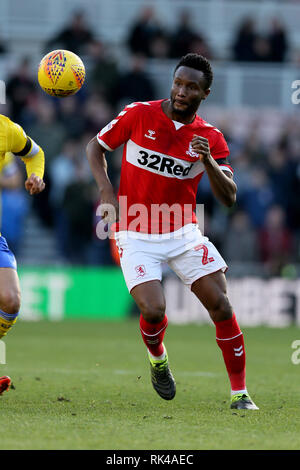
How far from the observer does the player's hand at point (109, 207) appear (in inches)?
270

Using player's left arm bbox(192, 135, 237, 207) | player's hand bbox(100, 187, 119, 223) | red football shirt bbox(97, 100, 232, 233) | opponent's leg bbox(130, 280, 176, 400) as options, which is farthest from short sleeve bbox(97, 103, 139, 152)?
opponent's leg bbox(130, 280, 176, 400)

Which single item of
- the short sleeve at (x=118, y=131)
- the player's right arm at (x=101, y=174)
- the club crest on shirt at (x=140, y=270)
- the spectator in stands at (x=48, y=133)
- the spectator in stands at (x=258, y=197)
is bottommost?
the spectator in stands at (x=258, y=197)

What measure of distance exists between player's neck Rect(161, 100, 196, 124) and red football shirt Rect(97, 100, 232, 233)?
0.03m

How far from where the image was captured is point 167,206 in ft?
24.3

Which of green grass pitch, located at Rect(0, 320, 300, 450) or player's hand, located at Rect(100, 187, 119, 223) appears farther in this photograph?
player's hand, located at Rect(100, 187, 119, 223)

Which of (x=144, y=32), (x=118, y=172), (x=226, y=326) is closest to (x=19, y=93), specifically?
(x=118, y=172)

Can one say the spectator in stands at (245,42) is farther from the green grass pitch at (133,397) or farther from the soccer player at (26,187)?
the soccer player at (26,187)

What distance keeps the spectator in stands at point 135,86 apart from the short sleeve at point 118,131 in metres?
11.5

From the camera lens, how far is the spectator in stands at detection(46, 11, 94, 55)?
19.0 meters

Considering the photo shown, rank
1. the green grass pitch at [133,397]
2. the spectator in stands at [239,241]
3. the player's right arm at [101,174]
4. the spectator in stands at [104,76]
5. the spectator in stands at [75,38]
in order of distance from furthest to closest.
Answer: the spectator in stands at [75,38]
the spectator in stands at [104,76]
the spectator in stands at [239,241]
the player's right arm at [101,174]
the green grass pitch at [133,397]

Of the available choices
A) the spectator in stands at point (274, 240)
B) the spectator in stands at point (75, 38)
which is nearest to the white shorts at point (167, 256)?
the spectator in stands at point (274, 240)

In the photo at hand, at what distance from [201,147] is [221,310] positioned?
1262 mm

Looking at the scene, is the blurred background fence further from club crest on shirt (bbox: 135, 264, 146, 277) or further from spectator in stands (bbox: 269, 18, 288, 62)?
club crest on shirt (bbox: 135, 264, 146, 277)

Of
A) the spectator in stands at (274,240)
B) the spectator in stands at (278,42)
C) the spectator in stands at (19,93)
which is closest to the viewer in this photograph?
the spectator in stands at (274,240)
